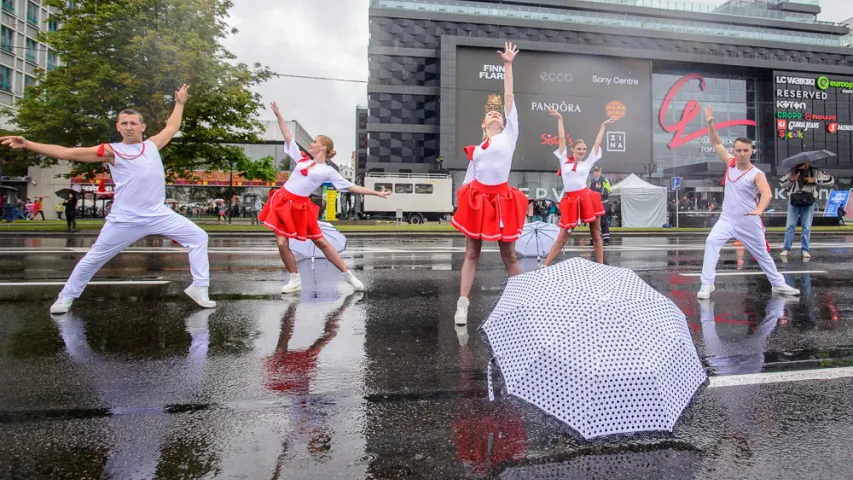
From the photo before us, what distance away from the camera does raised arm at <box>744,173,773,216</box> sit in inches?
215

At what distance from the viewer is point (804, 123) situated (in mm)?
52188

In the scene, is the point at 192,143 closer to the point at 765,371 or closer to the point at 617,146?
the point at 765,371

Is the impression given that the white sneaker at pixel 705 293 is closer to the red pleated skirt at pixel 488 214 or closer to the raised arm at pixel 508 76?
the red pleated skirt at pixel 488 214

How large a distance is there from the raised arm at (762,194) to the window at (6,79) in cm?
6127

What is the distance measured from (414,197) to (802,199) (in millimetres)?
25979

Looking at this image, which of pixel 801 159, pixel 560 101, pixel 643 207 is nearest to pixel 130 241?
pixel 801 159

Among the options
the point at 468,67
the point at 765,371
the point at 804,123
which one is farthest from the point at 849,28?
the point at 765,371

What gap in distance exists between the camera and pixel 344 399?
276 centimetres

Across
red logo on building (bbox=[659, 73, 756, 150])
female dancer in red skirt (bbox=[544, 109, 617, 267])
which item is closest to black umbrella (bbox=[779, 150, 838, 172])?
female dancer in red skirt (bbox=[544, 109, 617, 267])

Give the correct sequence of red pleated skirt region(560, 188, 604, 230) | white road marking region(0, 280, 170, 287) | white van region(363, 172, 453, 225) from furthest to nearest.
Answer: white van region(363, 172, 453, 225) → red pleated skirt region(560, 188, 604, 230) → white road marking region(0, 280, 170, 287)

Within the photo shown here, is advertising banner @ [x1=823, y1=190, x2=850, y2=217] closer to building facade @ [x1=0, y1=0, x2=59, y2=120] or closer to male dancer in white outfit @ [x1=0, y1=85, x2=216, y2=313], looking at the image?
male dancer in white outfit @ [x1=0, y1=85, x2=216, y2=313]

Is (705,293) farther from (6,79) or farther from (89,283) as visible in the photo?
(6,79)

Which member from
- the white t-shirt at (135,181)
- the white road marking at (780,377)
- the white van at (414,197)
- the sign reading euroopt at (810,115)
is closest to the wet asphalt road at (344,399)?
the white road marking at (780,377)

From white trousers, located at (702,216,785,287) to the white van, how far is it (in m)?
28.1
